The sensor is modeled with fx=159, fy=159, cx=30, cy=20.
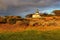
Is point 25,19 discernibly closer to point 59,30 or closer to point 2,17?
point 2,17

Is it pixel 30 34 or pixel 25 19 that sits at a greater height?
pixel 25 19

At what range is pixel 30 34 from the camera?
7.64 metres

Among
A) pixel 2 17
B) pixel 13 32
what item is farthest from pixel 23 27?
pixel 2 17

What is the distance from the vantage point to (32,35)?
7559 millimetres

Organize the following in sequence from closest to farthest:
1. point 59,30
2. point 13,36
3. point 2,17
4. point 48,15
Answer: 1. point 13,36
2. point 59,30
3. point 2,17
4. point 48,15

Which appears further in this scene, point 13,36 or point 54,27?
point 54,27

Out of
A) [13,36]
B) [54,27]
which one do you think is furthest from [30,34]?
[54,27]

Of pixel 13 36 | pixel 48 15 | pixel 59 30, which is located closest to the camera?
pixel 13 36

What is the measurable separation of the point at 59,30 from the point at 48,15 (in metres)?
1.67

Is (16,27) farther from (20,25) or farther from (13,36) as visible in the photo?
(13,36)

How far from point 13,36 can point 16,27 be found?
1015 mm

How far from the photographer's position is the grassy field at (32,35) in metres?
7.28

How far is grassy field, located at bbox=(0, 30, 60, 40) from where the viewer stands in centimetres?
728

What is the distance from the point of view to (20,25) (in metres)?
8.45
